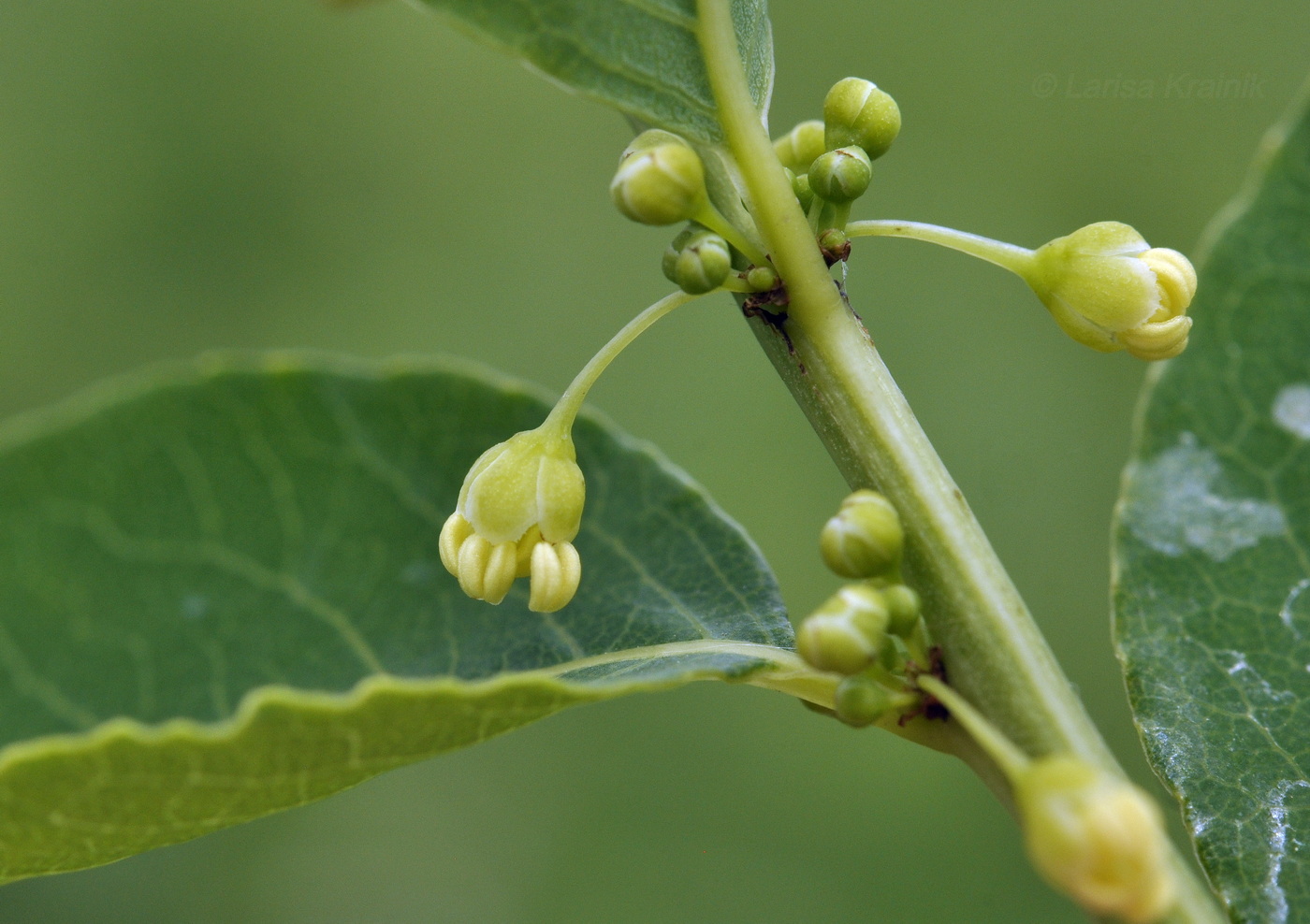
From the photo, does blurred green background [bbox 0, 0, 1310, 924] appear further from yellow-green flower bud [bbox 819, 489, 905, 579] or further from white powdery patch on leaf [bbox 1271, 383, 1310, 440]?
yellow-green flower bud [bbox 819, 489, 905, 579]

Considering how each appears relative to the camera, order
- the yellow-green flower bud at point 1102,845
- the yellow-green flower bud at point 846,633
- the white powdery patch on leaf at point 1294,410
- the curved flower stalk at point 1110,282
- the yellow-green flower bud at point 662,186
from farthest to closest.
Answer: the white powdery patch on leaf at point 1294,410
the curved flower stalk at point 1110,282
the yellow-green flower bud at point 662,186
the yellow-green flower bud at point 846,633
the yellow-green flower bud at point 1102,845

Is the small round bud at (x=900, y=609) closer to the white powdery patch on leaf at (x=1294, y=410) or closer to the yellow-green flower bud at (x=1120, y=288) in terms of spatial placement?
the yellow-green flower bud at (x=1120, y=288)

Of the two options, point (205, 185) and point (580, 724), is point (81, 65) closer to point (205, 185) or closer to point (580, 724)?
point (205, 185)

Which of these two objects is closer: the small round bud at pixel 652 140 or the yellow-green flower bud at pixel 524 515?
the small round bud at pixel 652 140

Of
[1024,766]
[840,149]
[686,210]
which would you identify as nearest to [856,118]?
[840,149]

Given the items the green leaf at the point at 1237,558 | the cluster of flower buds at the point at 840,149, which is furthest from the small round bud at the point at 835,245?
the green leaf at the point at 1237,558

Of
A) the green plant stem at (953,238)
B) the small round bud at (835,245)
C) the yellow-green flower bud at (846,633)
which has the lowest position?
the yellow-green flower bud at (846,633)

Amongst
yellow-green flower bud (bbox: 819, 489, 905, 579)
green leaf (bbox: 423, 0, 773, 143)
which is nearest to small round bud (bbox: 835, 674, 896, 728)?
yellow-green flower bud (bbox: 819, 489, 905, 579)

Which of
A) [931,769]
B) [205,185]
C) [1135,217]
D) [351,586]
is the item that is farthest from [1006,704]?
[205,185]
